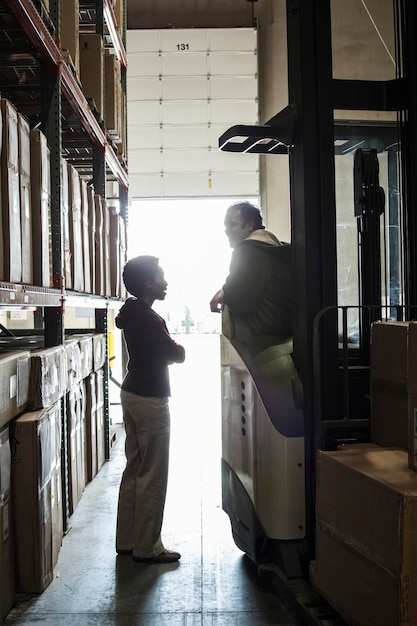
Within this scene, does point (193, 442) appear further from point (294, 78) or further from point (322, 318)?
point (294, 78)

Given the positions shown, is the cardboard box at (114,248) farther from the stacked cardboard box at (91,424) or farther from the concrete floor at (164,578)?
the concrete floor at (164,578)

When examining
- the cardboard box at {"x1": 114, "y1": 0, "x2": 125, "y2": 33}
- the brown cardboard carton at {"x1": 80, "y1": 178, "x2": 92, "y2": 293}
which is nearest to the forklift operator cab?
the brown cardboard carton at {"x1": 80, "y1": 178, "x2": 92, "y2": 293}

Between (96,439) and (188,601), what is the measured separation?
2.75 meters

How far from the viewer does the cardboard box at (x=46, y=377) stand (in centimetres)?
346

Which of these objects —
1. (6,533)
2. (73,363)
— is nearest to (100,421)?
(73,363)

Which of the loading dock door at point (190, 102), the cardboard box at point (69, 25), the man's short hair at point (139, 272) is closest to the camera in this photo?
the man's short hair at point (139, 272)

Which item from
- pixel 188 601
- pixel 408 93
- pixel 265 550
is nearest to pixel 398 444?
pixel 265 550

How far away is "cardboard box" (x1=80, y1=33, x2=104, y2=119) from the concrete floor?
358 cm

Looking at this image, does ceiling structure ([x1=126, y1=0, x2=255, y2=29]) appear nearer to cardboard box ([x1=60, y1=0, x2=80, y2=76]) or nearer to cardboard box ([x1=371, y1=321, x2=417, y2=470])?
cardboard box ([x1=60, y1=0, x2=80, y2=76])

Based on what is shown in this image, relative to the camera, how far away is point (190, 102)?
12.3 m

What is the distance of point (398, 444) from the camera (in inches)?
110

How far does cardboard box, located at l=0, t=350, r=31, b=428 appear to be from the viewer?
2.96 metres

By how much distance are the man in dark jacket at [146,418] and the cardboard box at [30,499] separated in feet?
2.03

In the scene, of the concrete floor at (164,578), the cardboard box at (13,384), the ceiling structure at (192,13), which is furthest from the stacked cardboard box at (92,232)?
the ceiling structure at (192,13)
